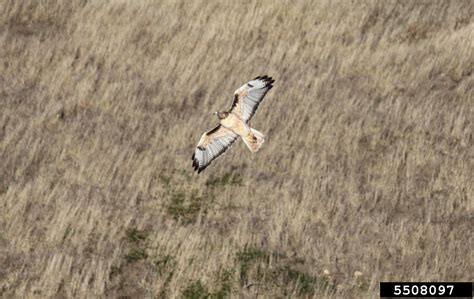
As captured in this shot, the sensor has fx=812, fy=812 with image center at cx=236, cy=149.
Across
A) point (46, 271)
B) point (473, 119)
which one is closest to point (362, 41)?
point (473, 119)

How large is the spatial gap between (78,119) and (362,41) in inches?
226

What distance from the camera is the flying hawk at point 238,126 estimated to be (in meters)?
7.88

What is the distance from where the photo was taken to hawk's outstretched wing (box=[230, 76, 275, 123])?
8.02 meters

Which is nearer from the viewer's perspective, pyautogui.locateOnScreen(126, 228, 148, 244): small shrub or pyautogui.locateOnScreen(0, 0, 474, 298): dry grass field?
pyautogui.locateOnScreen(0, 0, 474, 298): dry grass field

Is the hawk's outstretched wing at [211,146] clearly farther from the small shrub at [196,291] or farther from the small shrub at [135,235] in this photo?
the small shrub at [135,235]

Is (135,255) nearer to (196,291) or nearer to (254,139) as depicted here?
(196,291)

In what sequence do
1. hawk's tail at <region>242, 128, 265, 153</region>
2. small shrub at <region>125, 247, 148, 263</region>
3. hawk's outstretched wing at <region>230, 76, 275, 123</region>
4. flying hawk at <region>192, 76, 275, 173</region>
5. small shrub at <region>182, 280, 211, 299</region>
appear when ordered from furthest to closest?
small shrub at <region>125, 247, 148, 263</region>, small shrub at <region>182, 280, 211, 299</region>, hawk's outstretched wing at <region>230, 76, 275, 123</region>, flying hawk at <region>192, 76, 275, 173</region>, hawk's tail at <region>242, 128, 265, 153</region>

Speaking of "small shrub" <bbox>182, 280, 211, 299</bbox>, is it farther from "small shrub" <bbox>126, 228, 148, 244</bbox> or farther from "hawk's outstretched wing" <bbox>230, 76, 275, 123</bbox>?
"hawk's outstretched wing" <bbox>230, 76, 275, 123</bbox>

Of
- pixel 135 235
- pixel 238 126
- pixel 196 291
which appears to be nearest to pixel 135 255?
pixel 135 235

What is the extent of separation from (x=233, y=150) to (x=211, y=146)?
140 inches

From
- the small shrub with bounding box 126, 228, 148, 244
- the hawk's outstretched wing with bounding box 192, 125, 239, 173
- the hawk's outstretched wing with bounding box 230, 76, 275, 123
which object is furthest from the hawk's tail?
the small shrub with bounding box 126, 228, 148, 244

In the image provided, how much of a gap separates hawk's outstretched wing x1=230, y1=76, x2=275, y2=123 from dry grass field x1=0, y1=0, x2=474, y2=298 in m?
2.07

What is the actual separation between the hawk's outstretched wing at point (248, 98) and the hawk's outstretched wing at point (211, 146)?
0.38m

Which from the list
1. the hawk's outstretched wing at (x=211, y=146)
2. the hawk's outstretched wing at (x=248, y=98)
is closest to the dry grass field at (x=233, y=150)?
the hawk's outstretched wing at (x=211, y=146)
